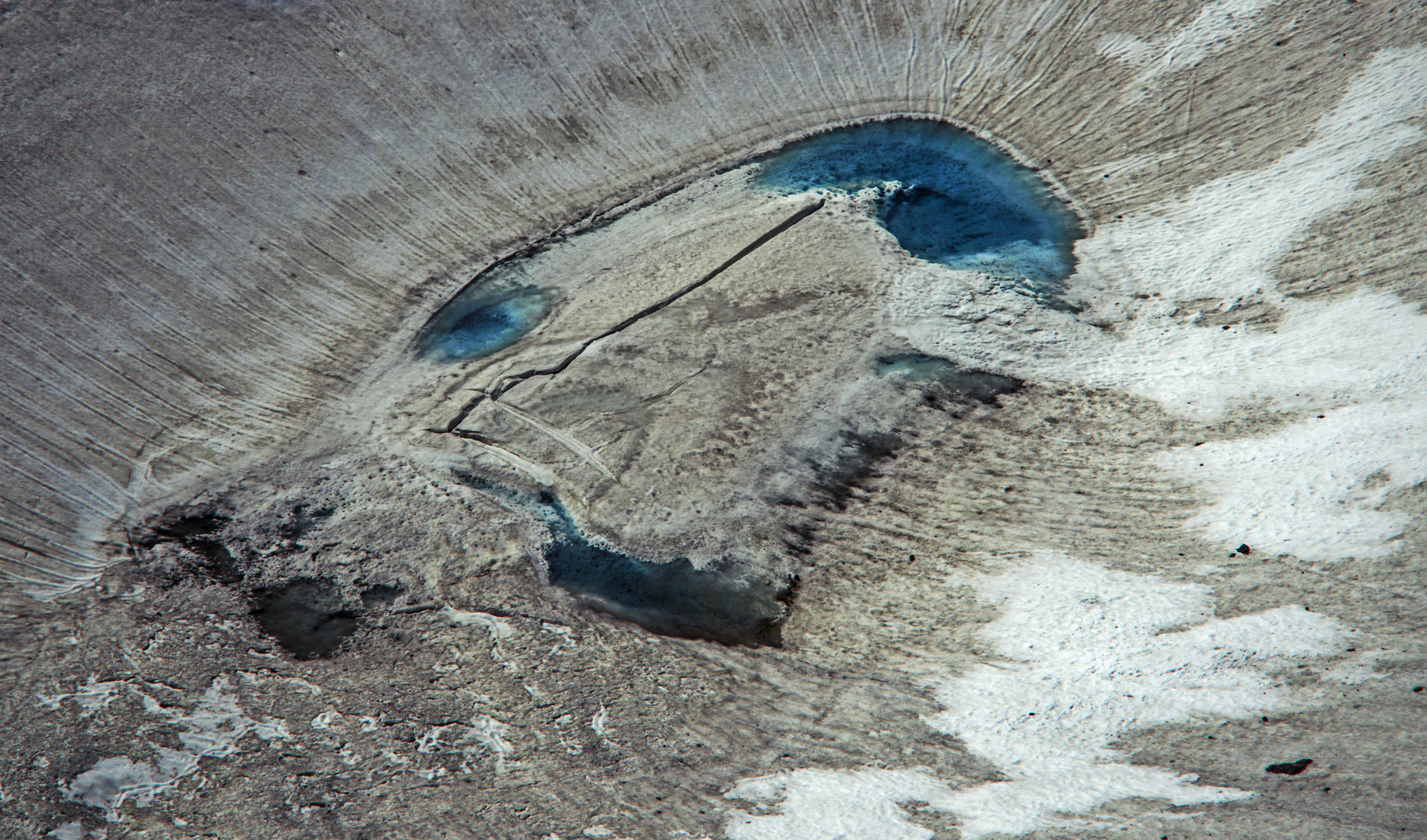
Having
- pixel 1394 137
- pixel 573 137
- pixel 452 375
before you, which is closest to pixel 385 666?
pixel 452 375

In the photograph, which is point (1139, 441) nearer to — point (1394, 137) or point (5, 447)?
point (1394, 137)

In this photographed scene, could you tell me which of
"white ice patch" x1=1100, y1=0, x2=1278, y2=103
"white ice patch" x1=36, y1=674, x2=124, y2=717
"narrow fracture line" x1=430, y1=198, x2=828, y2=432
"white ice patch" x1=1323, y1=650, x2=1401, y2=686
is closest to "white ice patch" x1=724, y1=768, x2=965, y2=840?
"white ice patch" x1=1323, y1=650, x2=1401, y2=686

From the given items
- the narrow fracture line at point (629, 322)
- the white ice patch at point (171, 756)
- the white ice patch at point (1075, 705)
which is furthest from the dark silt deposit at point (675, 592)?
the white ice patch at point (171, 756)

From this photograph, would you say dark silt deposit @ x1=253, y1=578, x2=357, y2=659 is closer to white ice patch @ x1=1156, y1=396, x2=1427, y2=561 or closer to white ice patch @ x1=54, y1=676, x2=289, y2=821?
white ice patch @ x1=54, y1=676, x2=289, y2=821

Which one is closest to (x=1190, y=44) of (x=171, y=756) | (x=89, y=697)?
(x=171, y=756)

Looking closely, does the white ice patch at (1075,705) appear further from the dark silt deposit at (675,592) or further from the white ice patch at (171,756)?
the white ice patch at (171,756)
